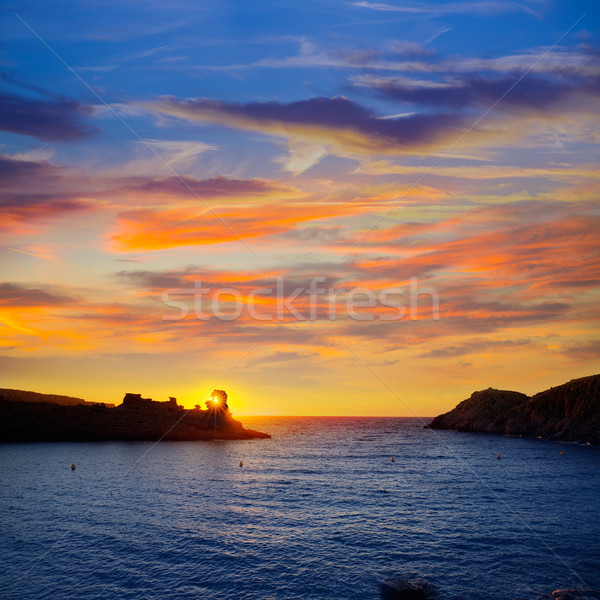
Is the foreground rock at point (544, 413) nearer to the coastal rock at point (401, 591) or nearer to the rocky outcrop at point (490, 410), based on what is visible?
the rocky outcrop at point (490, 410)

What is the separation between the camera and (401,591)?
29406 millimetres

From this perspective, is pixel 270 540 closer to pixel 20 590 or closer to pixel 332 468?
pixel 20 590

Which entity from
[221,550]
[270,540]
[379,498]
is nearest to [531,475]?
[379,498]

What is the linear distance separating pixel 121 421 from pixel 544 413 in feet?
482

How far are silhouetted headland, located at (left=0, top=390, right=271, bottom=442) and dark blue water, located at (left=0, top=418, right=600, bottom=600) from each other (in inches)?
1824

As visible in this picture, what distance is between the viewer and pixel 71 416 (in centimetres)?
13862

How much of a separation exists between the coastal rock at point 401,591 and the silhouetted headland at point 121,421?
124104mm

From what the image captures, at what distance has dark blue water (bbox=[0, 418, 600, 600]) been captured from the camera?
1280 inches

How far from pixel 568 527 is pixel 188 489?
169ft

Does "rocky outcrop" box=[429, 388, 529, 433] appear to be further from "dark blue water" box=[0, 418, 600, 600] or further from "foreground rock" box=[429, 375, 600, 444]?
"dark blue water" box=[0, 418, 600, 600]

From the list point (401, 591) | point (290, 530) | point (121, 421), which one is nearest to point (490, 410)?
point (121, 421)

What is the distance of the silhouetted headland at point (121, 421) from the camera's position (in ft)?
431

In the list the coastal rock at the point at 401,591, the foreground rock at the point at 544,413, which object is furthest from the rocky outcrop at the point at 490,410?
the coastal rock at the point at 401,591

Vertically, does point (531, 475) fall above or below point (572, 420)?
below
